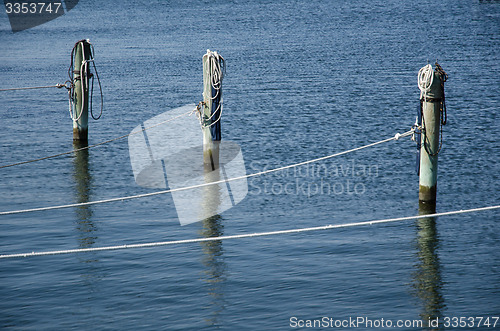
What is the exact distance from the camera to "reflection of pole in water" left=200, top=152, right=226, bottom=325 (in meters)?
10.8

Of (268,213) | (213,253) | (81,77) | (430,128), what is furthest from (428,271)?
(81,77)

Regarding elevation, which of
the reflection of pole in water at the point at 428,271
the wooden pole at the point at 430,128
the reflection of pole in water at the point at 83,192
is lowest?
the reflection of pole in water at the point at 428,271

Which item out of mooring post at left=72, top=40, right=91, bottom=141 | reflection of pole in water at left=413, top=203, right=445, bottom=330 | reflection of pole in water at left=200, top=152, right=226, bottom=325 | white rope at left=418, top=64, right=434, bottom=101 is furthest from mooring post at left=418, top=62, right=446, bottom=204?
mooring post at left=72, top=40, right=91, bottom=141

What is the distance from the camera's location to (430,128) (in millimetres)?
13273

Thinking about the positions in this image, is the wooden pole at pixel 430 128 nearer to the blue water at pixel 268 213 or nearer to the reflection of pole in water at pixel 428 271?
the reflection of pole in water at pixel 428 271

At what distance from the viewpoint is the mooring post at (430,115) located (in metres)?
13.0

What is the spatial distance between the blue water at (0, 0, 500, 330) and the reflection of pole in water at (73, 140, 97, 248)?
0.07m

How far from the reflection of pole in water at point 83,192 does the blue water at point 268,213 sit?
0.07 meters

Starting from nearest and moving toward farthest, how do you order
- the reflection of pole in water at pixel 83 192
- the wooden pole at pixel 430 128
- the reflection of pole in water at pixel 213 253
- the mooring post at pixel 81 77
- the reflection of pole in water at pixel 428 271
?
the reflection of pole in water at pixel 428 271 → the reflection of pole in water at pixel 213 253 → the wooden pole at pixel 430 128 → the reflection of pole in water at pixel 83 192 → the mooring post at pixel 81 77

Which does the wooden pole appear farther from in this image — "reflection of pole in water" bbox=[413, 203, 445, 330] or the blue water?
the blue water

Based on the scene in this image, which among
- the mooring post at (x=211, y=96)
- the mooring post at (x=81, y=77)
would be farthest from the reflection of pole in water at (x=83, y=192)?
the mooring post at (x=211, y=96)

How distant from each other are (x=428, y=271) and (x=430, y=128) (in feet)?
9.90

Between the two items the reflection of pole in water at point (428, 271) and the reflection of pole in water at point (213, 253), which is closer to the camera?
the reflection of pole in water at point (428, 271)

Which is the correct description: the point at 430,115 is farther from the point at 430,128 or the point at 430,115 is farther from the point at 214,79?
the point at 214,79
